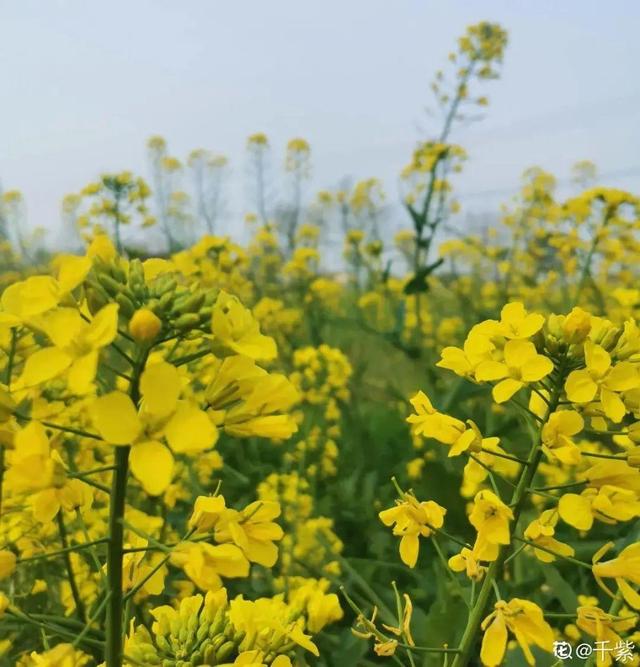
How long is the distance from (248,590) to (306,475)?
1.01 m

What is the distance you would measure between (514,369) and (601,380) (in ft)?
0.43

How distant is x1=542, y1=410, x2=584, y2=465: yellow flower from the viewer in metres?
1.10

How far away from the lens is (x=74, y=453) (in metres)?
2.20

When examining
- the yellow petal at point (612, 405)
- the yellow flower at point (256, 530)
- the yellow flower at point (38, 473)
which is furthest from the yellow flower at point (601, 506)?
the yellow flower at point (38, 473)

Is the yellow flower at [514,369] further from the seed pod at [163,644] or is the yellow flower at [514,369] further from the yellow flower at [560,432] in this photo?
the seed pod at [163,644]

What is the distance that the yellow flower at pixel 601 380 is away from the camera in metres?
1.12

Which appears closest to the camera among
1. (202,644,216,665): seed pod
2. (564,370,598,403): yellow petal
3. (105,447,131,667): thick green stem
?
(105,447,131,667): thick green stem

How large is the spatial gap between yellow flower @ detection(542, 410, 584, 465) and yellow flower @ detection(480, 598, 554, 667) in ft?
0.69

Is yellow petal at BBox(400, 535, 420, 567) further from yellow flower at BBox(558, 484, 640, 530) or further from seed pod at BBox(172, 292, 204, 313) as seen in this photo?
seed pod at BBox(172, 292, 204, 313)

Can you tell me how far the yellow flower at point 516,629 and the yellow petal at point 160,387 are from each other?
0.55m

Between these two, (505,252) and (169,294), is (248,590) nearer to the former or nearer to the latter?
(169,294)

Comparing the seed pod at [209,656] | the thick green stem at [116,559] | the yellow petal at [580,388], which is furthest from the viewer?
the yellow petal at [580,388]

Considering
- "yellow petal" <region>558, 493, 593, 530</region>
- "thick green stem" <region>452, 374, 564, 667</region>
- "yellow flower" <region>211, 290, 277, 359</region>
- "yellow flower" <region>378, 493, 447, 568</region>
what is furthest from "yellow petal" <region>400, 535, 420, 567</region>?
"yellow flower" <region>211, 290, 277, 359</region>

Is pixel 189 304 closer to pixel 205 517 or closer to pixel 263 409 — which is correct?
pixel 263 409
